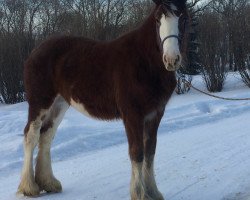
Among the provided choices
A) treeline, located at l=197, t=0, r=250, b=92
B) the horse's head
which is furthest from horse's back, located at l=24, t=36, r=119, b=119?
treeline, located at l=197, t=0, r=250, b=92

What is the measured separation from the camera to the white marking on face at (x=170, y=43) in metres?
3.70

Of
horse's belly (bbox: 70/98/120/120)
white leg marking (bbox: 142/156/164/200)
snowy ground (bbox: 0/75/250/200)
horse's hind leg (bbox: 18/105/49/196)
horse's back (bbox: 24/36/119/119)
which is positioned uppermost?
horse's back (bbox: 24/36/119/119)

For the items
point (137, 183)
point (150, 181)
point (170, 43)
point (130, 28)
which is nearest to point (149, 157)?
point (150, 181)

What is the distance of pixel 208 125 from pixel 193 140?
1.73m

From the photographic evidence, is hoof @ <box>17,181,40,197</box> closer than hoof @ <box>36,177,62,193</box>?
Yes

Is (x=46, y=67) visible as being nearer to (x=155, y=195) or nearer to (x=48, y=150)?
(x=48, y=150)

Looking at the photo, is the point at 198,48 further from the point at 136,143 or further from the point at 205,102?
the point at 136,143

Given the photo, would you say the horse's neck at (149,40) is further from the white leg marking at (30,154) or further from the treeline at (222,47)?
the treeline at (222,47)

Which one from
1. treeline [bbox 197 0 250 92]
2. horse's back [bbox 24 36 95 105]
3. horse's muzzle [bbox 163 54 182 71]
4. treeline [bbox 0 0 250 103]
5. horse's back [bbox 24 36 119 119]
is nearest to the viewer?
horse's muzzle [bbox 163 54 182 71]

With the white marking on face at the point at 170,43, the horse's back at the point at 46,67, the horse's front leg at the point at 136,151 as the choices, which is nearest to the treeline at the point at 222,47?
the horse's back at the point at 46,67

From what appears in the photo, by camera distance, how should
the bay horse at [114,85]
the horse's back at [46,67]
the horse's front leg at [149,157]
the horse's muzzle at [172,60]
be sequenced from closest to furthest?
1. the horse's muzzle at [172,60]
2. the bay horse at [114,85]
3. the horse's front leg at [149,157]
4. the horse's back at [46,67]

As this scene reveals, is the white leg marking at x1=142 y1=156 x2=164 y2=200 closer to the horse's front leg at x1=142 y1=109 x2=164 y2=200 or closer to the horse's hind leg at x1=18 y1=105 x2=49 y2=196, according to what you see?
the horse's front leg at x1=142 y1=109 x2=164 y2=200

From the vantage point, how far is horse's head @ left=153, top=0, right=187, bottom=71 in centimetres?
372

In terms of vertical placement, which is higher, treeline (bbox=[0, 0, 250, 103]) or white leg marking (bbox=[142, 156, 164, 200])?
treeline (bbox=[0, 0, 250, 103])
